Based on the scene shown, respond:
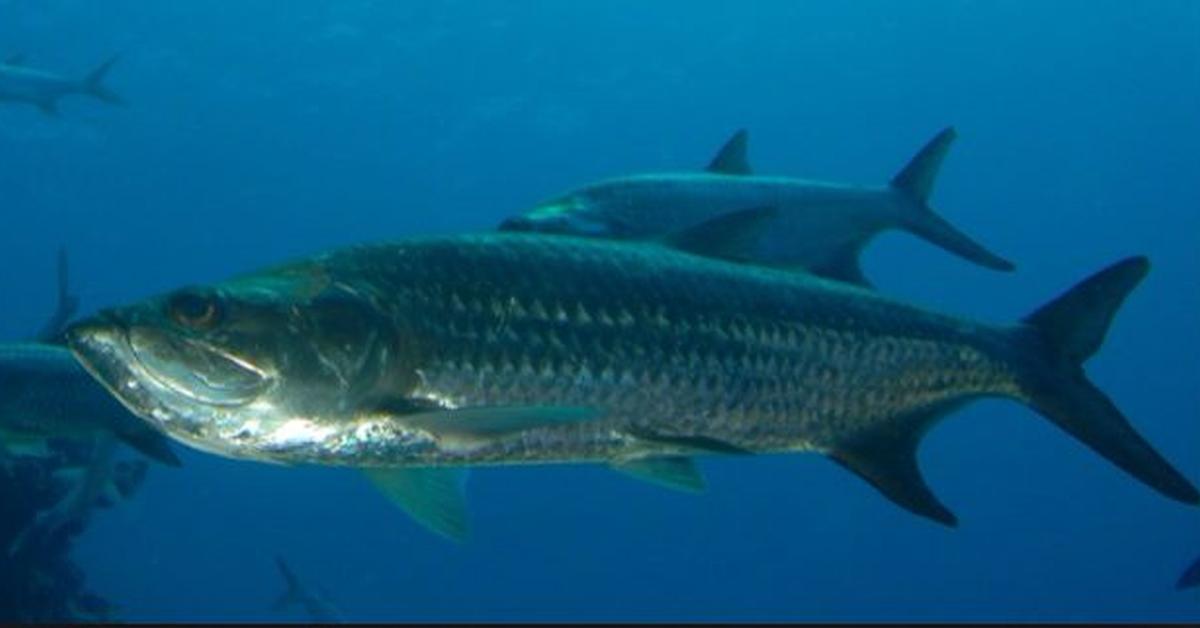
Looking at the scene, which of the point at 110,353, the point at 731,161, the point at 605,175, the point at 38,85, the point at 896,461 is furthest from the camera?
the point at 605,175

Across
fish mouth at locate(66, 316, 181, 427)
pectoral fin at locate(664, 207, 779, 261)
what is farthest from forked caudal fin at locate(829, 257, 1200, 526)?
fish mouth at locate(66, 316, 181, 427)

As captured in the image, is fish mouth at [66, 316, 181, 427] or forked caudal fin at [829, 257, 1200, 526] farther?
forked caudal fin at [829, 257, 1200, 526]

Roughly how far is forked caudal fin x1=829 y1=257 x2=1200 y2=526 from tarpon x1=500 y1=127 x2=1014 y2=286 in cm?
249

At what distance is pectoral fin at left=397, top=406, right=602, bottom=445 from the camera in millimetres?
3387

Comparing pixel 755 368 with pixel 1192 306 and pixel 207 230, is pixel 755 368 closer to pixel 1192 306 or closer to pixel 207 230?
pixel 207 230

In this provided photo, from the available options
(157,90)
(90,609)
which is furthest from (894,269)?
(90,609)

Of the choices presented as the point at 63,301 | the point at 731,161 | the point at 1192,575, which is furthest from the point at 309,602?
the point at 731,161

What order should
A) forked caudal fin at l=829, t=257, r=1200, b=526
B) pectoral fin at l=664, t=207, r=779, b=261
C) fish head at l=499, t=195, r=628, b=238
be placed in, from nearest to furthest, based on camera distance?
forked caudal fin at l=829, t=257, r=1200, b=526, pectoral fin at l=664, t=207, r=779, b=261, fish head at l=499, t=195, r=628, b=238

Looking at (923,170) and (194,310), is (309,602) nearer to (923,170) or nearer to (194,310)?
(923,170)

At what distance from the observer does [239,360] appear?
3.39m

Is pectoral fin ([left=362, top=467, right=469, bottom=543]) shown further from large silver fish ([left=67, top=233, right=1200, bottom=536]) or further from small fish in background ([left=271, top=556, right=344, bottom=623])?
small fish in background ([left=271, top=556, right=344, bottom=623])

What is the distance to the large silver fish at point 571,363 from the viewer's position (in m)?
3.40

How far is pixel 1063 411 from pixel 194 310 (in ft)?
8.89

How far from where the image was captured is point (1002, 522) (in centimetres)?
9025
